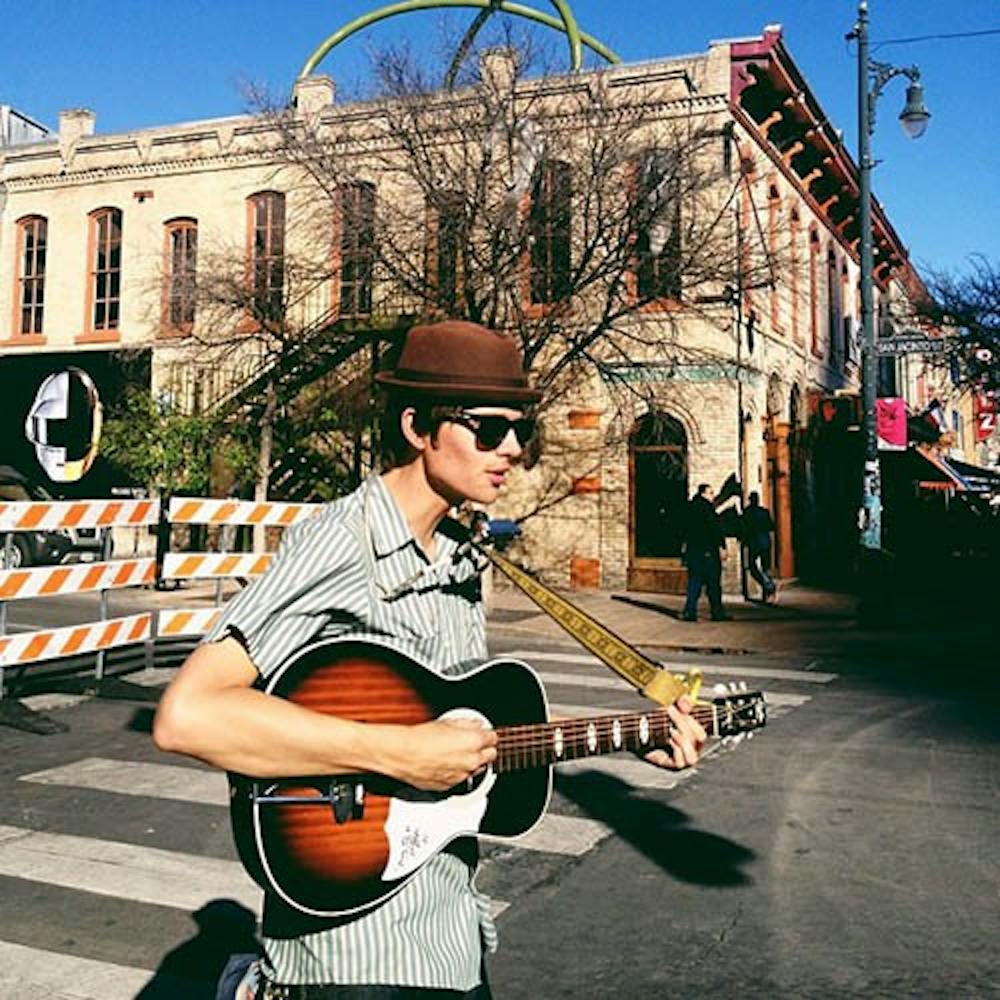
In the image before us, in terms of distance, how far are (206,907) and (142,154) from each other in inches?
929

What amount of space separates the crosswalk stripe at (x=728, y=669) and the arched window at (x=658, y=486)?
8.18 meters

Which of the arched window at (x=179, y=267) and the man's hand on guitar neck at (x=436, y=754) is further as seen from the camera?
the arched window at (x=179, y=267)

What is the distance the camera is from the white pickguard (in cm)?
185

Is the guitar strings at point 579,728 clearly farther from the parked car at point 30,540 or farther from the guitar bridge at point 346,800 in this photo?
the parked car at point 30,540

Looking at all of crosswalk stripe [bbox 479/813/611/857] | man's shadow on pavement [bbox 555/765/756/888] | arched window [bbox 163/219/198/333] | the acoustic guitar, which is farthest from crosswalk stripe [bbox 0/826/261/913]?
arched window [bbox 163/219/198/333]

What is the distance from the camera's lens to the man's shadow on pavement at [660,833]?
5.05 metres

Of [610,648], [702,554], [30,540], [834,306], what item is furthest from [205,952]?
[834,306]

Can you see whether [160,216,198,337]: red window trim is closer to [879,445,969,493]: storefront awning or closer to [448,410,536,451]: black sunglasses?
[879,445,969,493]: storefront awning

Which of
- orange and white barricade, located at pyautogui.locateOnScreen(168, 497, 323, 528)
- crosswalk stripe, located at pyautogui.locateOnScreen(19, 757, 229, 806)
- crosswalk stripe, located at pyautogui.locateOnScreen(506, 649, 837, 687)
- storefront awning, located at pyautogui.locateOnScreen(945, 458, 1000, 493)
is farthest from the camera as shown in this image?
storefront awning, located at pyautogui.locateOnScreen(945, 458, 1000, 493)

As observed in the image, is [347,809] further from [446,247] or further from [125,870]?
[446,247]

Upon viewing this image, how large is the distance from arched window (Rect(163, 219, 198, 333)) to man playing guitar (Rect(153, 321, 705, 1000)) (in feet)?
59.0

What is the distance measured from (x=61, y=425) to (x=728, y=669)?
11.1 meters

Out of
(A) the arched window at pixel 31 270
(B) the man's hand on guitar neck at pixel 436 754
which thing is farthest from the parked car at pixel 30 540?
(B) the man's hand on guitar neck at pixel 436 754

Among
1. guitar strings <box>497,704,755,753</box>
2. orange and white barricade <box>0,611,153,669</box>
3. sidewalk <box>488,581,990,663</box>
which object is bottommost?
sidewalk <box>488,581,990,663</box>
